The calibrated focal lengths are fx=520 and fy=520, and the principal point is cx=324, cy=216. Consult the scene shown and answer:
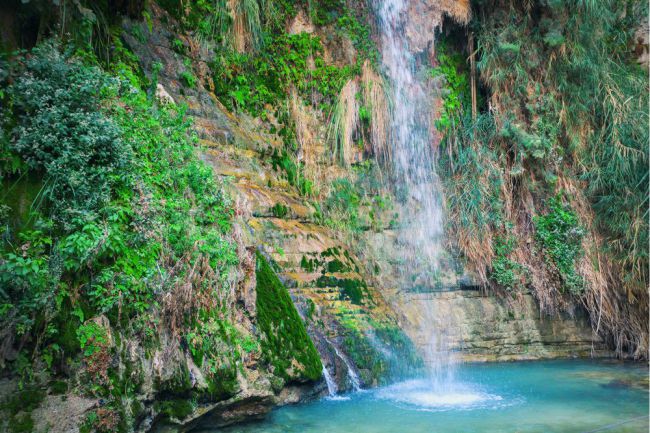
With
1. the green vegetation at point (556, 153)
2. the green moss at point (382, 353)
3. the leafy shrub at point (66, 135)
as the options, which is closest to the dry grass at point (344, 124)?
the green vegetation at point (556, 153)

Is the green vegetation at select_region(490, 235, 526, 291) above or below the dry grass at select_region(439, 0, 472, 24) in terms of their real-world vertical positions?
below

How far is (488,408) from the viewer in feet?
16.8

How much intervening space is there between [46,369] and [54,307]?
0.38 meters

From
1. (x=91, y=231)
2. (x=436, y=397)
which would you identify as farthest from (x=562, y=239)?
(x=91, y=231)

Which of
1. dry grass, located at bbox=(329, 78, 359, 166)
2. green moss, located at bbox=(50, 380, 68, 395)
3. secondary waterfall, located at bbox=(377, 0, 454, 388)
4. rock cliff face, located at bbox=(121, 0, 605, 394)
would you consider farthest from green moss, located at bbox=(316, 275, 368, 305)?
green moss, located at bbox=(50, 380, 68, 395)

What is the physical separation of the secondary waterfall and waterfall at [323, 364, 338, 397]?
3140 millimetres

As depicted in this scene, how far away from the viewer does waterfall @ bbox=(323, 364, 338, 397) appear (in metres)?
5.50

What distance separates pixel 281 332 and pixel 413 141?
5.46 meters

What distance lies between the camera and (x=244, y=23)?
8.15m

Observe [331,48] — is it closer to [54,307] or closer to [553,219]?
[553,219]

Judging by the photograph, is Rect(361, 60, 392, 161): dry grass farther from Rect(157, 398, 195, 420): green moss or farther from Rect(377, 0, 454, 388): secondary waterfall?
Rect(157, 398, 195, 420): green moss

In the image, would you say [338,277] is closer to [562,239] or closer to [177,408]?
[177,408]

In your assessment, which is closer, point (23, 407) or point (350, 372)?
point (23, 407)

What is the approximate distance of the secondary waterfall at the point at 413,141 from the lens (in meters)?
8.91
